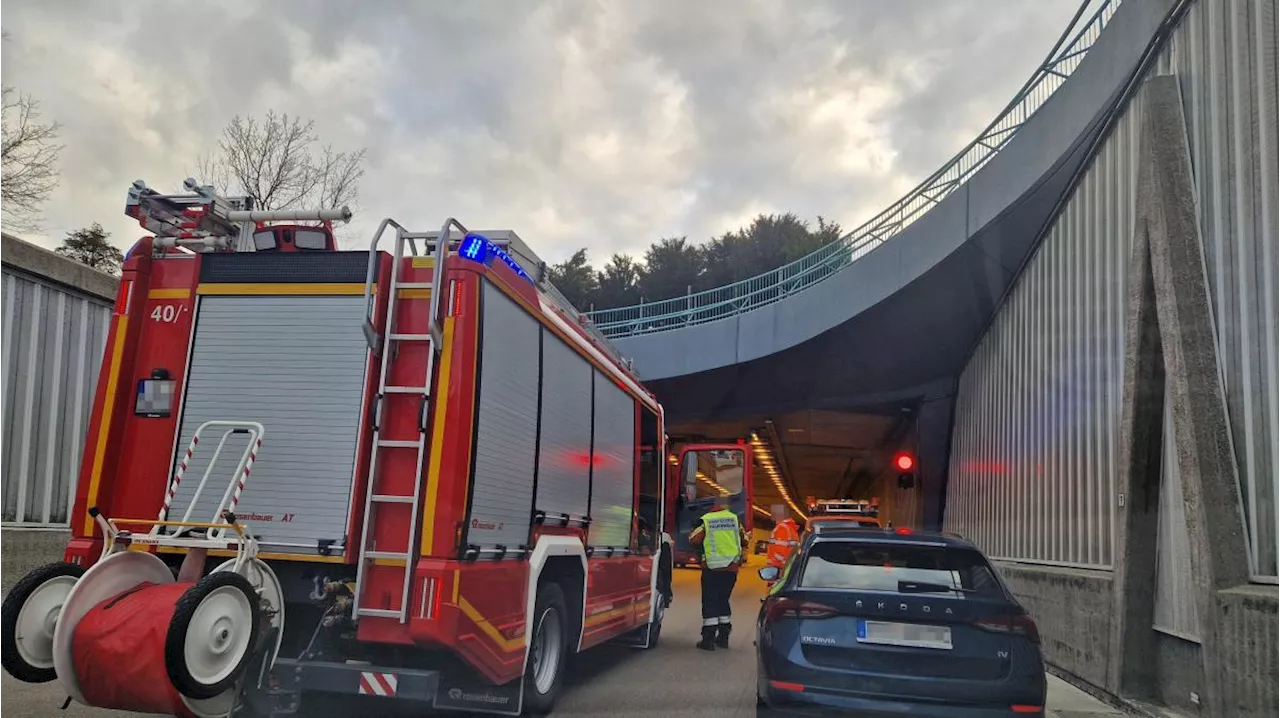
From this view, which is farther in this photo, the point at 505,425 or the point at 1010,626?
the point at 505,425

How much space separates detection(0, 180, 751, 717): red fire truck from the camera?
17.9ft

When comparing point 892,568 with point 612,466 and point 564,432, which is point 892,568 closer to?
point 564,432

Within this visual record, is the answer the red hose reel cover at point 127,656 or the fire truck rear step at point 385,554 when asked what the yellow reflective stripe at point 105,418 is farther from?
the fire truck rear step at point 385,554

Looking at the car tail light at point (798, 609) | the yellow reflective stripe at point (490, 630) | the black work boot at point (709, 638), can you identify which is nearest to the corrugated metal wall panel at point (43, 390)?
the yellow reflective stripe at point (490, 630)

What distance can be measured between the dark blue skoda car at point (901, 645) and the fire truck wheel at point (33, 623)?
393cm

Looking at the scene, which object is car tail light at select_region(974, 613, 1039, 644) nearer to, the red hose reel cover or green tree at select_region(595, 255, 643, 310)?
the red hose reel cover

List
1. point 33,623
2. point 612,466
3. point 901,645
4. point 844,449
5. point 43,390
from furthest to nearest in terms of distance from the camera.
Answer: point 844,449 → point 43,390 → point 612,466 → point 901,645 → point 33,623

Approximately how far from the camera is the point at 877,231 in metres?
18.9

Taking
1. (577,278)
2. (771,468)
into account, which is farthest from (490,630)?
(577,278)

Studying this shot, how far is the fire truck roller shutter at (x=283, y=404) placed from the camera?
5.82 metres

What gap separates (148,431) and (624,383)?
4435 millimetres

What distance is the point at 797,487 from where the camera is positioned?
161 ft

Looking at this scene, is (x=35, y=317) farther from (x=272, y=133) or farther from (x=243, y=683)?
(x=272, y=133)

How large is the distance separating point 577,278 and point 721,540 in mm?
57066
